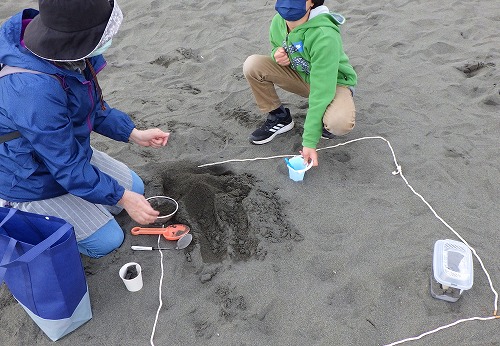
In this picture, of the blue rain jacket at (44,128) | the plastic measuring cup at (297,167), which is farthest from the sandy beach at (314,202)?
the blue rain jacket at (44,128)

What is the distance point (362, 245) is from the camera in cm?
256

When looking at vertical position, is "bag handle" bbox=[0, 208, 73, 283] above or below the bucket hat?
below

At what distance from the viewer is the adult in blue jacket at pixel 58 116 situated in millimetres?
1964

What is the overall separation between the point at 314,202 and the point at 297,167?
279 millimetres

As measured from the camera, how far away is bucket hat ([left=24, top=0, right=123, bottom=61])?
6.23ft

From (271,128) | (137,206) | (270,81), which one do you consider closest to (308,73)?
(270,81)

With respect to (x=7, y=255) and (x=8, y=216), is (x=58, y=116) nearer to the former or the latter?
(x=8, y=216)

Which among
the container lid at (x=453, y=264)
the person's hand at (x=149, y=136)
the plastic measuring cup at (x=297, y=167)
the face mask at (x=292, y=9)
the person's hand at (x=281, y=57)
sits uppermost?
the face mask at (x=292, y=9)

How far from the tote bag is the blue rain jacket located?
0.27 metres

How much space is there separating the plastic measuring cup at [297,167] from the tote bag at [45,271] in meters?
1.49

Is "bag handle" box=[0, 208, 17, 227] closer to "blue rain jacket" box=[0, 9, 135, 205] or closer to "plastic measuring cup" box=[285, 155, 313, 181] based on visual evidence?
"blue rain jacket" box=[0, 9, 135, 205]

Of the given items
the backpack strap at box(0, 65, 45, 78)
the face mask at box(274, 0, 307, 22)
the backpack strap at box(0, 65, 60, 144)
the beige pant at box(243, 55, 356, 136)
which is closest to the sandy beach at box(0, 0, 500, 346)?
the beige pant at box(243, 55, 356, 136)

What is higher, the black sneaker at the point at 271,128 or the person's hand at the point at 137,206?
the person's hand at the point at 137,206

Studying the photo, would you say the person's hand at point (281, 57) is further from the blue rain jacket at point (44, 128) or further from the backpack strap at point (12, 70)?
the backpack strap at point (12, 70)
